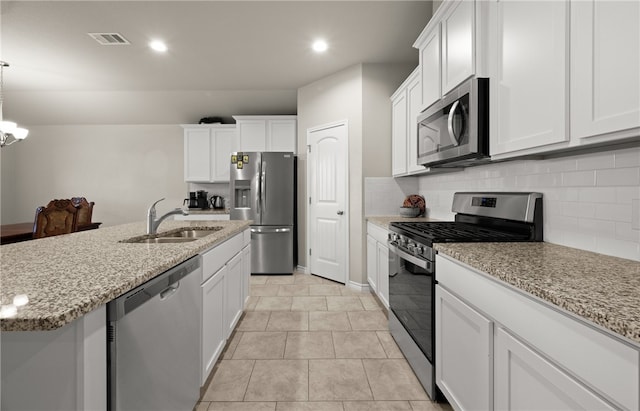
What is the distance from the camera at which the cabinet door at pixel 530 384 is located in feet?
2.52

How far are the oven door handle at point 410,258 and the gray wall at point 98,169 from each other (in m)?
4.95

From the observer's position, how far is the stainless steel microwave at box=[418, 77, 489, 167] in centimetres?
167

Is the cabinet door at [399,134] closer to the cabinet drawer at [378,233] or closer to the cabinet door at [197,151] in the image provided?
the cabinet drawer at [378,233]

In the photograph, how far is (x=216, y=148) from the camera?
546 cm

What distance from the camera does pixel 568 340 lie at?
783 mm

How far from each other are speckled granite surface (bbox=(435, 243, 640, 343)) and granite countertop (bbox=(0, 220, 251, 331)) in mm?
1143

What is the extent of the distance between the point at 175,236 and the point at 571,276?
230 cm

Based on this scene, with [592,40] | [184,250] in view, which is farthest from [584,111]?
[184,250]

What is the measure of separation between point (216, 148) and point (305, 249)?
246 centimetres

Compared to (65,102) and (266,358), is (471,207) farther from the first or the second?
(65,102)

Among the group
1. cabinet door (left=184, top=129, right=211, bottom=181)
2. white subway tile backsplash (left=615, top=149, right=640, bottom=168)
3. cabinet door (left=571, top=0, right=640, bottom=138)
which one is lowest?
white subway tile backsplash (left=615, top=149, right=640, bottom=168)

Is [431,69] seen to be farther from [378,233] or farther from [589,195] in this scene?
[378,233]

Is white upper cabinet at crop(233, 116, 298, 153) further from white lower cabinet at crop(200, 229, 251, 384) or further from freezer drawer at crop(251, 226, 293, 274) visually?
A: white lower cabinet at crop(200, 229, 251, 384)

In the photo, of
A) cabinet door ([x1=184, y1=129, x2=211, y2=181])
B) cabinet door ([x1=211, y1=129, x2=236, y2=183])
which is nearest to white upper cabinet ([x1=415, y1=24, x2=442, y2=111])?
cabinet door ([x1=211, y1=129, x2=236, y2=183])
